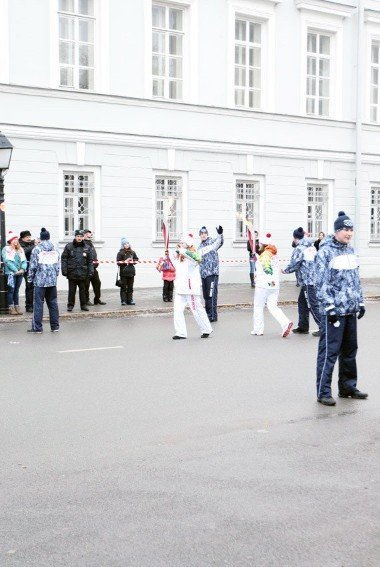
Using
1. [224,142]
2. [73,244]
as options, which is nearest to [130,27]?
[224,142]

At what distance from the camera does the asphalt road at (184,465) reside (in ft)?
14.8

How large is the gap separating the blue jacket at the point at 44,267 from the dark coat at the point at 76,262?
9.18 ft

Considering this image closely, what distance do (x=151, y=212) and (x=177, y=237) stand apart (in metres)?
1.20

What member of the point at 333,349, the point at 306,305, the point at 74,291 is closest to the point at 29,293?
the point at 74,291

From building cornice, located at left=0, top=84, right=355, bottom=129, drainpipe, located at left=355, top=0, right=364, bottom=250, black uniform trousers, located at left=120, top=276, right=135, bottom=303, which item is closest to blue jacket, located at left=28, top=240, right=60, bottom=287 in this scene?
black uniform trousers, located at left=120, top=276, right=135, bottom=303

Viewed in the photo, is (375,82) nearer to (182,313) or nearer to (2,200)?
(2,200)

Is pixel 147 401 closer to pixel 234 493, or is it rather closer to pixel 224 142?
Answer: pixel 234 493

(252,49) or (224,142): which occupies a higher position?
(252,49)

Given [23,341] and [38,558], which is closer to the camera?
[38,558]

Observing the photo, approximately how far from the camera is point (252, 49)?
86.2 ft

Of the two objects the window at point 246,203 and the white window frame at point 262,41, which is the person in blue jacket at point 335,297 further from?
the white window frame at point 262,41

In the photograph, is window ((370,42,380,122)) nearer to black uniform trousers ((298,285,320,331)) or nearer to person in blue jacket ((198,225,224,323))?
person in blue jacket ((198,225,224,323))

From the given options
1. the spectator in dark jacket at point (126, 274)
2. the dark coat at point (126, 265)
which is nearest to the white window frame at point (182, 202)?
the dark coat at point (126, 265)

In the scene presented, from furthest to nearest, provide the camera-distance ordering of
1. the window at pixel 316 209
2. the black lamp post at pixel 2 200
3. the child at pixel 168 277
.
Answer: the window at pixel 316 209 < the child at pixel 168 277 < the black lamp post at pixel 2 200
